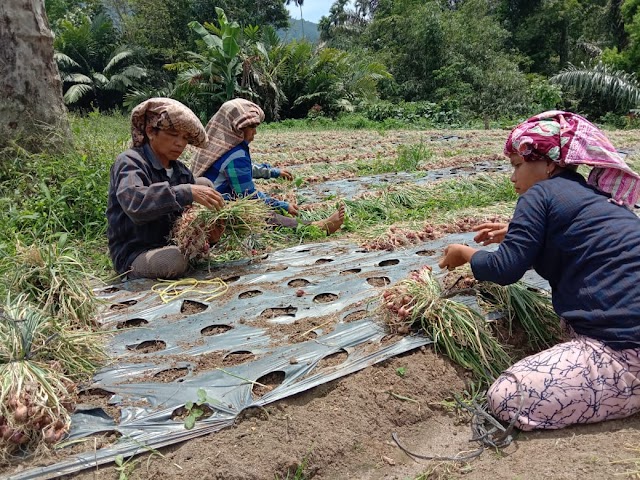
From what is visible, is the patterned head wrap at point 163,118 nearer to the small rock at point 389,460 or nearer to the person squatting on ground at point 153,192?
the person squatting on ground at point 153,192

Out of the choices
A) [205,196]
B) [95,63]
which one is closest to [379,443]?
[205,196]

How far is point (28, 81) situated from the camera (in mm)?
4242

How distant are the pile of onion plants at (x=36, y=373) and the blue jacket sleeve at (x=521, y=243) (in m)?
1.58

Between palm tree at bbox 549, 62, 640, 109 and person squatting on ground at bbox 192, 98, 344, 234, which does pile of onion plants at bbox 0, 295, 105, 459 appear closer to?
person squatting on ground at bbox 192, 98, 344, 234

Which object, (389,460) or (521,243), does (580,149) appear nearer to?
(521,243)

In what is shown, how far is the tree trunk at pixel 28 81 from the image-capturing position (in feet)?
13.5

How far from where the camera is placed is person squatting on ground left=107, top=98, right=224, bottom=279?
8.71ft

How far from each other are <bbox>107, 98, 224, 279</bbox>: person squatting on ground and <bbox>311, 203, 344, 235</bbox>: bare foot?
3.59 feet

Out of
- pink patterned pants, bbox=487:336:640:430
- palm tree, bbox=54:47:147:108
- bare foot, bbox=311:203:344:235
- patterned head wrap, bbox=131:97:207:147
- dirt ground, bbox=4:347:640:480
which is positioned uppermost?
palm tree, bbox=54:47:147:108

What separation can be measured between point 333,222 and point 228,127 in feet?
3.41

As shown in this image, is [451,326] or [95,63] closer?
[451,326]

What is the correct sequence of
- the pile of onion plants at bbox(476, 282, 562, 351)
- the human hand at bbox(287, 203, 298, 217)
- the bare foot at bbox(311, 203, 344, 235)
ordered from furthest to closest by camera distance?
1. the human hand at bbox(287, 203, 298, 217)
2. the bare foot at bbox(311, 203, 344, 235)
3. the pile of onion plants at bbox(476, 282, 562, 351)

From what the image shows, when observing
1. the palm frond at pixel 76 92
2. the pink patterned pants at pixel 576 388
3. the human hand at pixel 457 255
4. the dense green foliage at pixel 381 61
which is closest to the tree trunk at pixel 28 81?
the human hand at pixel 457 255

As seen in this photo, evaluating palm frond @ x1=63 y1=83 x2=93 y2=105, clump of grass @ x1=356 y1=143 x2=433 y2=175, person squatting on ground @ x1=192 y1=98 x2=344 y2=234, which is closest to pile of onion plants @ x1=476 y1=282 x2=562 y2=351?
person squatting on ground @ x1=192 y1=98 x2=344 y2=234
